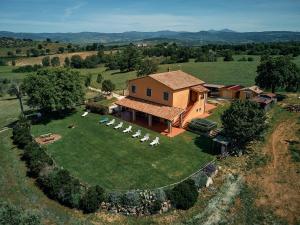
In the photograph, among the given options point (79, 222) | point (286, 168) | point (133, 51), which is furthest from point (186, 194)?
point (133, 51)

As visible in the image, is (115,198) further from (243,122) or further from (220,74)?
(220,74)

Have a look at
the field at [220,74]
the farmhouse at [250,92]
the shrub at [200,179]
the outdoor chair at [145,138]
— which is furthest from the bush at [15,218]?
the field at [220,74]

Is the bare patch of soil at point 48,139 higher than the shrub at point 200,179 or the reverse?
the reverse

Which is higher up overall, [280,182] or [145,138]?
[145,138]

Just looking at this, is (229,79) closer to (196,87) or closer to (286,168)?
(196,87)

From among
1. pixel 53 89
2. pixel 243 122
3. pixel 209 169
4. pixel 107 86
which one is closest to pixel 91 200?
pixel 209 169

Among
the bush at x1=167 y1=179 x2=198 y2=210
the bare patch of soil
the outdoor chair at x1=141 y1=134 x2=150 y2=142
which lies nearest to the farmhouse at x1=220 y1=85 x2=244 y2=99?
the outdoor chair at x1=141 y1=134 x2=150 y2=142

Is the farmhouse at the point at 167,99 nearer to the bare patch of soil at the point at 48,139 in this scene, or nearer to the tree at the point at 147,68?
the bare patch of soil at the point at 48,139
